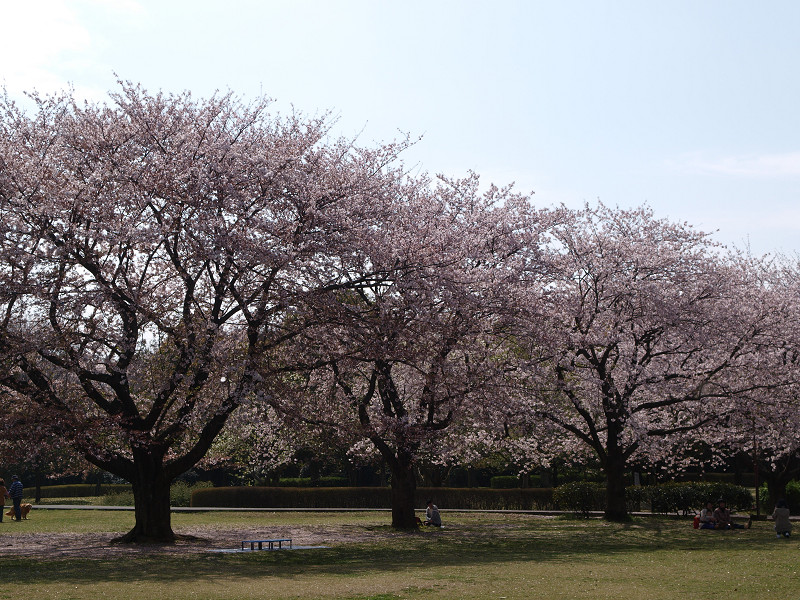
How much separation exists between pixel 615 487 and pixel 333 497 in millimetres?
16125

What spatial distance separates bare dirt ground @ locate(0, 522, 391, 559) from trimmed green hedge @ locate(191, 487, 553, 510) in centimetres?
1341

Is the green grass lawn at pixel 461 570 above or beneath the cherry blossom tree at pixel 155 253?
beneath

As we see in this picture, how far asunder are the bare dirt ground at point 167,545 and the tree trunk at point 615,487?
337 inches

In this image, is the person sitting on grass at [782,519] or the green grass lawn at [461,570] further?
the person sitting on grass at [782,519]

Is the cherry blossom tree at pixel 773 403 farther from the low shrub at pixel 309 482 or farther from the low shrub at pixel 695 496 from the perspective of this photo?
the low shrub at pixel 309 482

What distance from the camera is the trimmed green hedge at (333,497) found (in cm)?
4028

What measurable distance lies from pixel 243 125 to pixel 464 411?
30.2 ft

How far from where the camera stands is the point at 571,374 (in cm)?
2952

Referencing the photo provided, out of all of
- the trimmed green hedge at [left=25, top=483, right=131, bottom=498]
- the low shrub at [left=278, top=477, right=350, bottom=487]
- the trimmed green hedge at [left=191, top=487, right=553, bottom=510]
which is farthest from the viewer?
the trimmed green hedge at [left=25, top=483, right=131, bottom=498]

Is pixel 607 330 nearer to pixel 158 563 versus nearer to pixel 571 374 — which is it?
pixel 571 374

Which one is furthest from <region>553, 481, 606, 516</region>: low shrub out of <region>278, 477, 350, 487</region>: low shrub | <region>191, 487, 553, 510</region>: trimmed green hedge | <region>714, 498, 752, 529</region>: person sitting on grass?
<region>278, 477, 350, 487</region>: low shrub

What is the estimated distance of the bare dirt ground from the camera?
18.4 meters

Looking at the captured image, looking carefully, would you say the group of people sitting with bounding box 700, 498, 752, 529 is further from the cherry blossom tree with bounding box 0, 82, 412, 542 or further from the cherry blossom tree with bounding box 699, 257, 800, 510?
the cherry blossom tree with bounding box 0, 82, 412, 542

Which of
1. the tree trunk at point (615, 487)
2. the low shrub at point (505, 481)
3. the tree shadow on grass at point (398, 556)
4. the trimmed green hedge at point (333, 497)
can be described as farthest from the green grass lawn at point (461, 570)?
the low shrub at point (505, 481)
